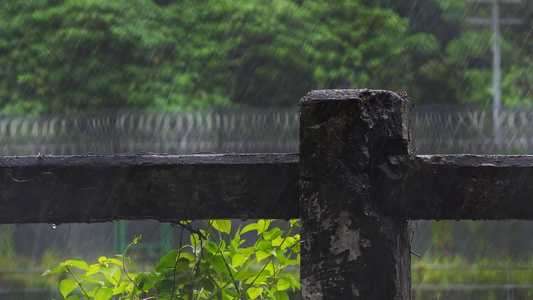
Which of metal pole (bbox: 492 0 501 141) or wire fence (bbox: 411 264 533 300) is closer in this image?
wire fence (bbox: 411 264 533 300)

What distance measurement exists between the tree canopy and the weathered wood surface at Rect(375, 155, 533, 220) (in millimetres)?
11282

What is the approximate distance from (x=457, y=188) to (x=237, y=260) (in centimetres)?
44

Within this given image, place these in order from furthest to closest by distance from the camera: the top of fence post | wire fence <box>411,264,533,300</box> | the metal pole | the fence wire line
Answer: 1. the metal pole
2. the fence wire line
3. wire fence <box>411,264,533,300</box>
4. the top of fence post

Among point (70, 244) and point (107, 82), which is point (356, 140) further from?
point (107, 82)

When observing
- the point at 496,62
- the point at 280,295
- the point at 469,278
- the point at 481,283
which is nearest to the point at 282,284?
the point at 280,295

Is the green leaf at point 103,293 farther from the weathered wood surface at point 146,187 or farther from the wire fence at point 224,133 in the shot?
the wire fence at point 224,133

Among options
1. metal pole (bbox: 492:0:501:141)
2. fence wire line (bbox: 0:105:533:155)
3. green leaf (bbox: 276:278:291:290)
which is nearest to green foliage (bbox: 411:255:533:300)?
fence wire line (bbox: 0:105:533:155)

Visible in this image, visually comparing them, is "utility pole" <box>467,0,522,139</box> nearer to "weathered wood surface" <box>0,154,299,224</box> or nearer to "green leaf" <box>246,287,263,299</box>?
"green leaf" <box>246,287,263,299</box>

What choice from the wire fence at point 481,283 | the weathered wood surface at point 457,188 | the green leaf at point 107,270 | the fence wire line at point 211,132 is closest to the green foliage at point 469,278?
the wire fence at point 481,283

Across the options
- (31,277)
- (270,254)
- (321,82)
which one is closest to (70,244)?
(31,277)

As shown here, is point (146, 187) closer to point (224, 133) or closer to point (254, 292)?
point (254, 292)

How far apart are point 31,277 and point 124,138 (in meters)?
4.35

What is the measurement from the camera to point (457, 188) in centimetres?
81

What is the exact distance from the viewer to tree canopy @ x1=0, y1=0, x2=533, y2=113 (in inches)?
489
